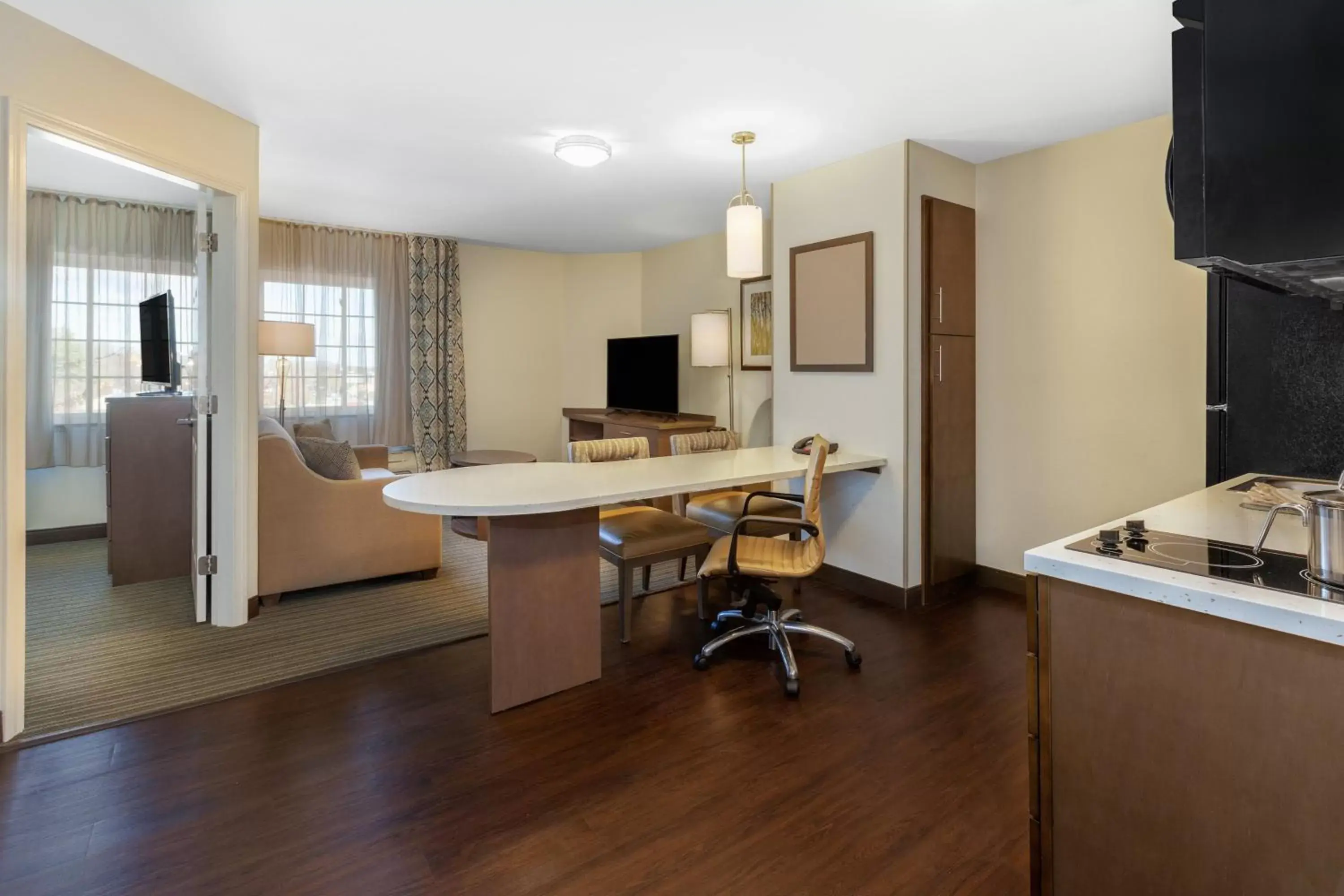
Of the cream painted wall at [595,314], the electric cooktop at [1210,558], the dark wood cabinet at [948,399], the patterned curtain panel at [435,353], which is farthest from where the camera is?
the cream painted wall at [595,314]

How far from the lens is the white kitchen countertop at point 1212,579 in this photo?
0.98m

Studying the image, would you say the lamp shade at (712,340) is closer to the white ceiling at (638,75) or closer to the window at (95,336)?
the white ceiling at (638,75)

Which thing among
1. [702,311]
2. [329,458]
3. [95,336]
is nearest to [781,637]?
[329,458]

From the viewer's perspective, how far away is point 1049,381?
356 cm

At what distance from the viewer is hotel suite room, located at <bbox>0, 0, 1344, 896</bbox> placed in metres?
1.18

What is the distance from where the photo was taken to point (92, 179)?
173 inches

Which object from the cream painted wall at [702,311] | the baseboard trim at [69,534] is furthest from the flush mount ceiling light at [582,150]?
the baseboard trim at [69,534]

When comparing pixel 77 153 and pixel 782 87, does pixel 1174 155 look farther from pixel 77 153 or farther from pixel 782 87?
pixel 77 153

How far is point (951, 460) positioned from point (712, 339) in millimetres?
Answer: 2257

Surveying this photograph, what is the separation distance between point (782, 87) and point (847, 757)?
2.55m

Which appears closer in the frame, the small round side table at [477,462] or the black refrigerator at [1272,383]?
the black refrigerator at [1272,383]

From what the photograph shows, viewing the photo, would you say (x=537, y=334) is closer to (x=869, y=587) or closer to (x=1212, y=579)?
(x=869, y=587)

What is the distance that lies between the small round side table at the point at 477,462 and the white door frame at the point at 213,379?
1843mm

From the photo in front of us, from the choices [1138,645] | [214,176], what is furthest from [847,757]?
[214,176]
